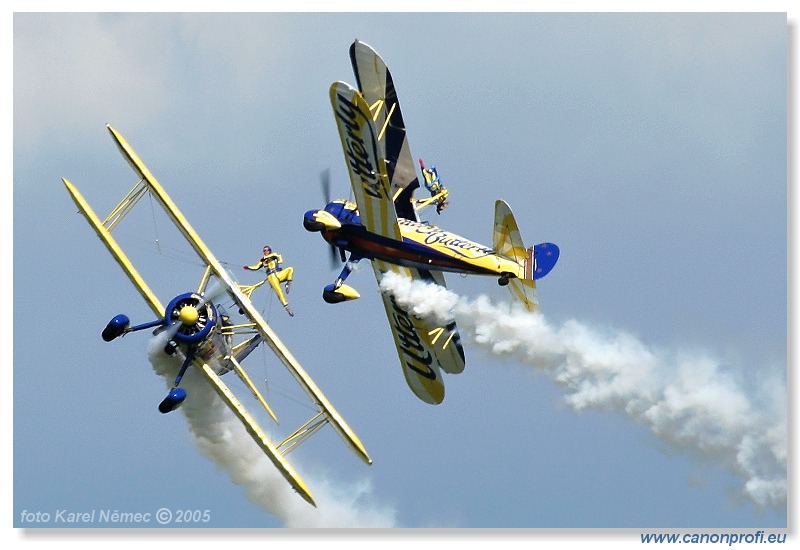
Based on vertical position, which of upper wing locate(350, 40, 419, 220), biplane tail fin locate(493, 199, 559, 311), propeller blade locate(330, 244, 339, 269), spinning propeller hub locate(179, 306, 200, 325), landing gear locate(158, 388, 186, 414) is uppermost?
upper wing locate(350, 40, 419, 220)

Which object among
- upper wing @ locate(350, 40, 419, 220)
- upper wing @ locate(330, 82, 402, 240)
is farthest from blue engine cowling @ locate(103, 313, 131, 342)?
upper wing @ locate(350, 40, 419, 220)

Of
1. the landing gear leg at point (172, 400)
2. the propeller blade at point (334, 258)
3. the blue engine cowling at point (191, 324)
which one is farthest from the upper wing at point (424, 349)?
the landing gear leg at point (172, 400)

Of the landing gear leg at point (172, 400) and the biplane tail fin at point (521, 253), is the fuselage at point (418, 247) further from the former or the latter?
the landing gear leg at point (172, 400)

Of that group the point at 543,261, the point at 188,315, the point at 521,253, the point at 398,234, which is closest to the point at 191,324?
the point at 188,315

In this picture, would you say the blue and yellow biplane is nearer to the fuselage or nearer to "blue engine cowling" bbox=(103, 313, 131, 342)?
the fuselage

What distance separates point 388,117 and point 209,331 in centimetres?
610

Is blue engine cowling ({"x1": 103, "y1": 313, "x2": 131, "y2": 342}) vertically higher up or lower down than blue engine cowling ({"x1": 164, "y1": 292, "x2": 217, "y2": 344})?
lower down

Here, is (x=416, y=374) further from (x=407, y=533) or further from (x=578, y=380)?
(x=407, y=533)

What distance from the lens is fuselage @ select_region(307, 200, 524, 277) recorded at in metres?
40.8

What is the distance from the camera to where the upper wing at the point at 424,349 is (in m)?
43.4

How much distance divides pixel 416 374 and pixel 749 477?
847 cm

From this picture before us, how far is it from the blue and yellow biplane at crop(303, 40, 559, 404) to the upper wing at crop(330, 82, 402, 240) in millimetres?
18
